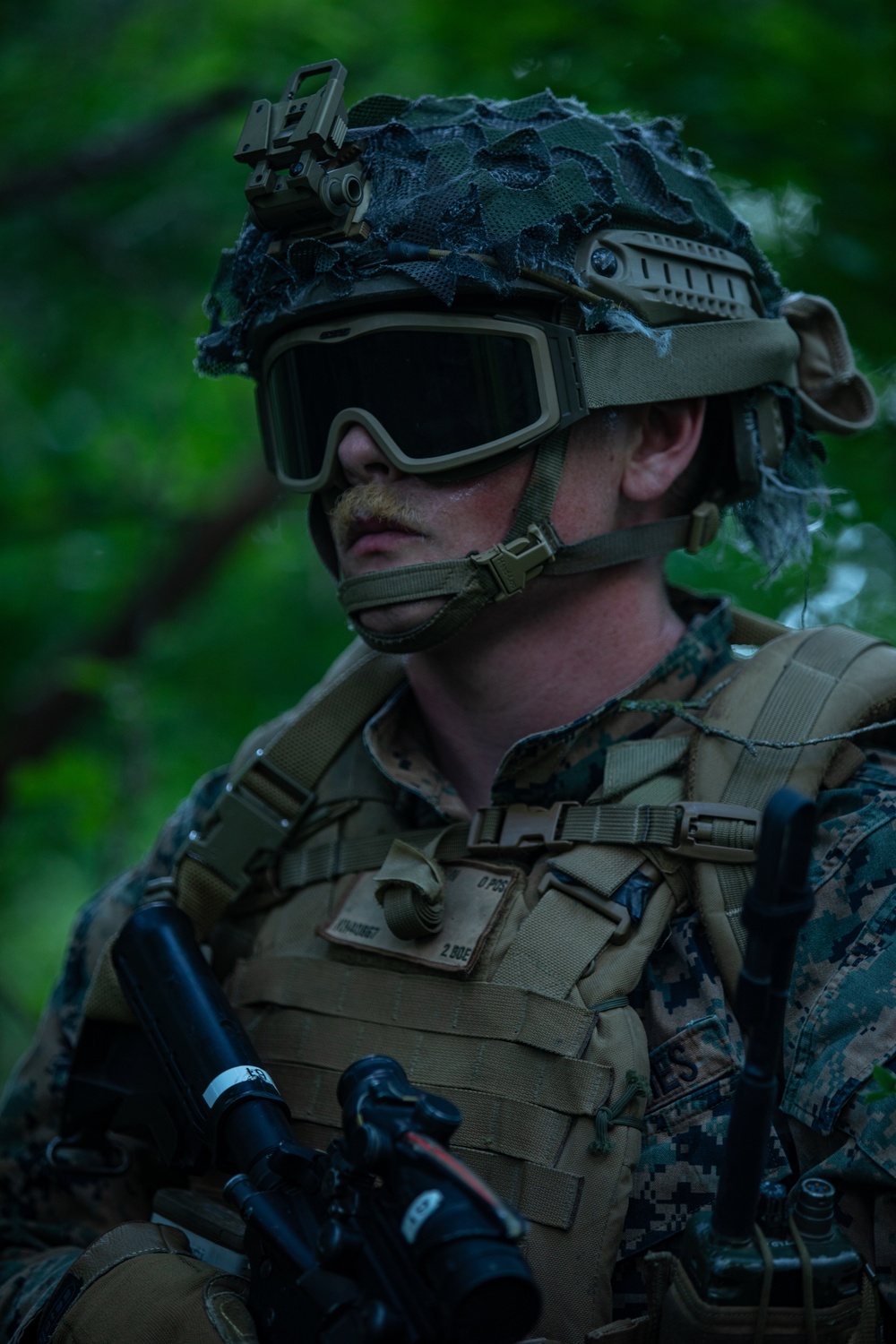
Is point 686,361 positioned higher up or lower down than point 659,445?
higher up

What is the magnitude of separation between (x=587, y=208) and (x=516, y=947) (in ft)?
5.16

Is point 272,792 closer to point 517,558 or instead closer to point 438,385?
point 517,558

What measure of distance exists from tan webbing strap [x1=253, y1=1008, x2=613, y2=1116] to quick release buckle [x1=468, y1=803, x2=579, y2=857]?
43 centimetres

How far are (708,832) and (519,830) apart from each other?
45 centimetres

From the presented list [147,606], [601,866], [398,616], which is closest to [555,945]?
[601,866]

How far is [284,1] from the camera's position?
5641mm

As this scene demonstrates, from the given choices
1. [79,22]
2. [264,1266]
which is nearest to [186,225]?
[79,22]

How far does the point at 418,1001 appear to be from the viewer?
2500 mm

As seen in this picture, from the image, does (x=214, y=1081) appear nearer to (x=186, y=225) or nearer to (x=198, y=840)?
(x=198, y=840)

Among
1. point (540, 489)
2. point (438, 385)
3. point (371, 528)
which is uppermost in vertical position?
point (438, 385)

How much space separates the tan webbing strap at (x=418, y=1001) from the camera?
2.30 metres

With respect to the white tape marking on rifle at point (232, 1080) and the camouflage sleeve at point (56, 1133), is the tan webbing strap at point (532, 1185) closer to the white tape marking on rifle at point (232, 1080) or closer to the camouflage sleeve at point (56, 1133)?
the white tape marking on rifle at point (232, 1080)

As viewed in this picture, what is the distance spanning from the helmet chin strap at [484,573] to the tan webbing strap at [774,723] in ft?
1.61

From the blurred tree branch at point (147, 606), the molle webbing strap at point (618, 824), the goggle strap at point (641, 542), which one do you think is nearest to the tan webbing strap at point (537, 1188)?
the molle webbing strap at point (618, 824)
